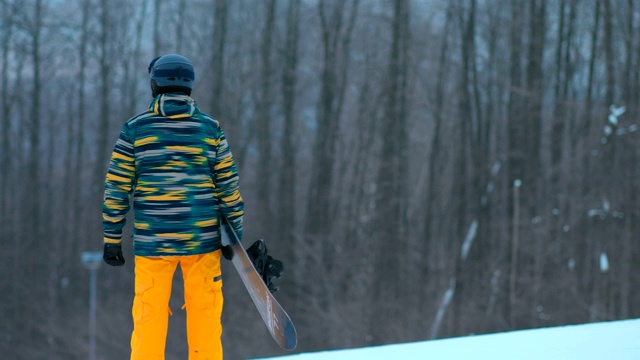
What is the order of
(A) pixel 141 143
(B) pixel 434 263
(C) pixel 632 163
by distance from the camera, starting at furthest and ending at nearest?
(B) pixel 434 263, (C) pixel 632 163, (A) pixel 141 143

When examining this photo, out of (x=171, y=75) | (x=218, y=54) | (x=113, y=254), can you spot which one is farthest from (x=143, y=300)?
(x=218, y=54)

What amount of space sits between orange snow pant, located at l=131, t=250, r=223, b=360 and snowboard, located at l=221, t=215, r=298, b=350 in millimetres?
90

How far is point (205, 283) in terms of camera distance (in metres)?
3.35

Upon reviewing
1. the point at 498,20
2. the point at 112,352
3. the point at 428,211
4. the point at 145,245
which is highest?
the point at 498,20

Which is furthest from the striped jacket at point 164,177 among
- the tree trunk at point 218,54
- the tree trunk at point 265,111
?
the tree trunk at point 265,111

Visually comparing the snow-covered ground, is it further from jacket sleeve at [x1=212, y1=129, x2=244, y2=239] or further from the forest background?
the forest background

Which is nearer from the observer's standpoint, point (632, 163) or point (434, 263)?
point (632, 163)

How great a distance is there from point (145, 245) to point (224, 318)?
19.8 m

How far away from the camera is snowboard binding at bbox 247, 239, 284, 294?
11.8 feet

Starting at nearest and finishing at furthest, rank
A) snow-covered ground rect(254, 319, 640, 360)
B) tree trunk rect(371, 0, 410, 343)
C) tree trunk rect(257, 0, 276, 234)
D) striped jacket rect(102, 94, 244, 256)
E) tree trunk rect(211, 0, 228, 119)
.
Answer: striped jacket rect(102, 94, 244, 256) < snow-covered ground rect(254, 319, 640, 360) < tree trunk rect(371, 0, 410, 343) < tree trunk rect(211, 0, 228, 119) < tree trunk rect(257, 0, 276, 234)

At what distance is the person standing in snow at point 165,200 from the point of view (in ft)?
10.7

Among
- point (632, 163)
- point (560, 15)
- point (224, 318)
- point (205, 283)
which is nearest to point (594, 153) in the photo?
point (632, 163)

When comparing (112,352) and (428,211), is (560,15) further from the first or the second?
(112,352)

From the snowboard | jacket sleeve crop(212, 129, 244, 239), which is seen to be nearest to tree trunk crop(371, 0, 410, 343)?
the snowboard
